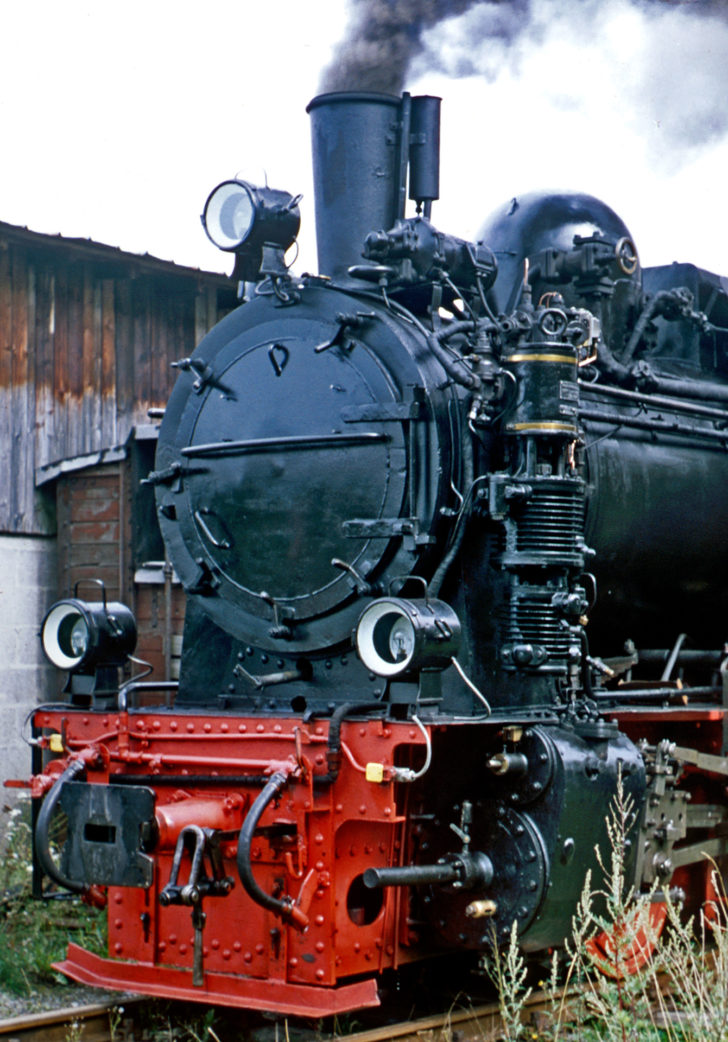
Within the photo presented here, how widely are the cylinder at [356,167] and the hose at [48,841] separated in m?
2.46

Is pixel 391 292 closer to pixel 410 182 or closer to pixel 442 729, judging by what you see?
pixel 410 182

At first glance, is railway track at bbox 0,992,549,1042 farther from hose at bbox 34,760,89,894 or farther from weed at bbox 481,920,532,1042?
hose at bbox 34,760,89,894

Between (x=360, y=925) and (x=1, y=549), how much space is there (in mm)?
4906

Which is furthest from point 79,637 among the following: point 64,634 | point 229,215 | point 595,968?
point 595,968

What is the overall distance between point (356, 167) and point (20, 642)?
466cm

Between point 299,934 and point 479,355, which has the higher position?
point 479,355

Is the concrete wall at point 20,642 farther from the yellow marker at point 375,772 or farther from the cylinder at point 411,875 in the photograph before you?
the yellow marker at point 375,772

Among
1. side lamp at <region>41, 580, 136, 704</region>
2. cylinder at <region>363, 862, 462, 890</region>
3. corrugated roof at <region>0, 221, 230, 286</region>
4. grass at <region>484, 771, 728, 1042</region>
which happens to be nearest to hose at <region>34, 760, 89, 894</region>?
side lamp at <region>41, 580, 136, 704</region>

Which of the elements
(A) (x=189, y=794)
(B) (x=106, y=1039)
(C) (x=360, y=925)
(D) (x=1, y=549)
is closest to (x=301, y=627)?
(A) (x=189, y=794)

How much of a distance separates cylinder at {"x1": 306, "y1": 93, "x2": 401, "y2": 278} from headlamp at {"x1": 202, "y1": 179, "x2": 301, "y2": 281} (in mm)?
185

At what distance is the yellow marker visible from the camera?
474 centimetres

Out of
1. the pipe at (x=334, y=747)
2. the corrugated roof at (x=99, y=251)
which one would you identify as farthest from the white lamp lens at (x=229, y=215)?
the corrugated roof at (x=99, y=251)

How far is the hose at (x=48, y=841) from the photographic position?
16.8 feet

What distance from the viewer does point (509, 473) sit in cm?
546
